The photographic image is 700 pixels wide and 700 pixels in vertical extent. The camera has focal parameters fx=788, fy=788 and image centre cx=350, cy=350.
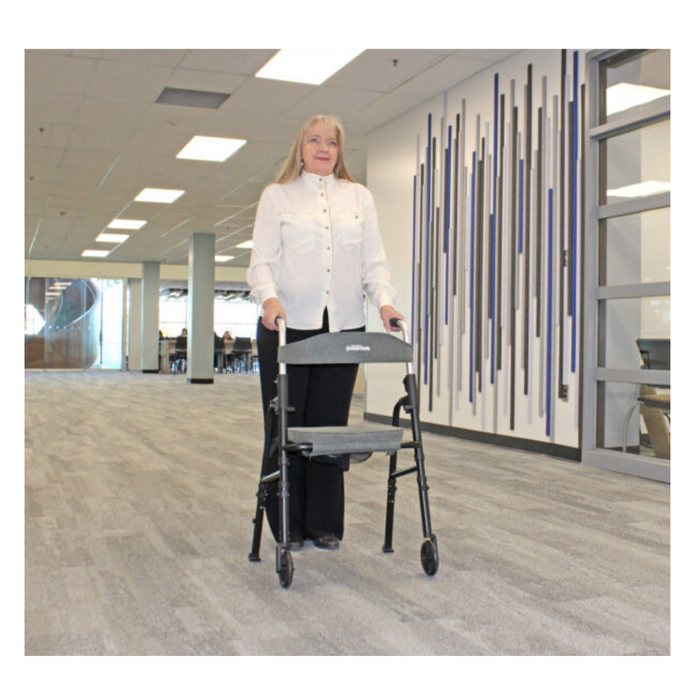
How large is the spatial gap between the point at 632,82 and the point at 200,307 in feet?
36.9

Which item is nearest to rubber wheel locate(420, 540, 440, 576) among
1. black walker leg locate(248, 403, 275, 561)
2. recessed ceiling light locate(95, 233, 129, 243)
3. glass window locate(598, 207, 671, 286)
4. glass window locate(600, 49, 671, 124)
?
black walker leg locate(248, 403, 275, 561)

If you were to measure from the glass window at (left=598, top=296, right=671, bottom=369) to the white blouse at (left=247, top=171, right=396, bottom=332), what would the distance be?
7.84 ft

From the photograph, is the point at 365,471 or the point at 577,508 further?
the point at 365,471

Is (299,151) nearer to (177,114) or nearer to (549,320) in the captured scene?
(549,320)

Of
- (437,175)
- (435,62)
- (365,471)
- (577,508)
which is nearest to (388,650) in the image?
(577,508)

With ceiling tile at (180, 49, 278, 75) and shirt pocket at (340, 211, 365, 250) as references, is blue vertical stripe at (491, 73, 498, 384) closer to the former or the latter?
ceiling tile at (180, 49, 278, 75)

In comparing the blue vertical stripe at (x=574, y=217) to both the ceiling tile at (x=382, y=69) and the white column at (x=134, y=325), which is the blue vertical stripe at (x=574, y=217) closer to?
the ceiling tile at (x=382, y=69)

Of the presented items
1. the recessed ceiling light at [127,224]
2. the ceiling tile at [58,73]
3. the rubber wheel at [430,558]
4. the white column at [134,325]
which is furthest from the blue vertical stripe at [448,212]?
the white column at [134,325]

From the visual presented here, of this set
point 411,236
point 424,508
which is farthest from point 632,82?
point 424,508
